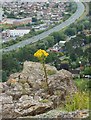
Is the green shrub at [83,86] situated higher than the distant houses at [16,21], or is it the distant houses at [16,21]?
the distant houses at [16,21]

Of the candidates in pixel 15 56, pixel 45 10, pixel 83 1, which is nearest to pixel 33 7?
pixel 45 10

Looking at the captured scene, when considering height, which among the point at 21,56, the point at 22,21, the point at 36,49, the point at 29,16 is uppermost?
the point at 29,16

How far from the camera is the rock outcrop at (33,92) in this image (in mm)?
1867

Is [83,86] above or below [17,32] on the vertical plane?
below

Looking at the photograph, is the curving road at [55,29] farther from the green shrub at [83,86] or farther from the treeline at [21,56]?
the green shrub at [83,86]

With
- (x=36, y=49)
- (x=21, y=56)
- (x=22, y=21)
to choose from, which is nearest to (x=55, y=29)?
(x=22, y=21)

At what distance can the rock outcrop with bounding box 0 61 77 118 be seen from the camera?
1867 millimetres

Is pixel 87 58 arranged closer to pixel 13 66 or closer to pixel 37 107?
pixel 13 66

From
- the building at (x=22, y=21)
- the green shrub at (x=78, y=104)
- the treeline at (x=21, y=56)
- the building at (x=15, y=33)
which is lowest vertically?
the treeline at (x=21, y=56)

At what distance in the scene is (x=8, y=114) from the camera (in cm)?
185

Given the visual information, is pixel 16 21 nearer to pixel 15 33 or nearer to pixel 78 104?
pixel 15 33

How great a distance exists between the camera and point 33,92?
215 centimetres

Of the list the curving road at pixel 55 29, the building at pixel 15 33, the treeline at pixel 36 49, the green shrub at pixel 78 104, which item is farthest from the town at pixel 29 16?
the green shrub at pixel 78 104

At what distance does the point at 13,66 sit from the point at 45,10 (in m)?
9.49
